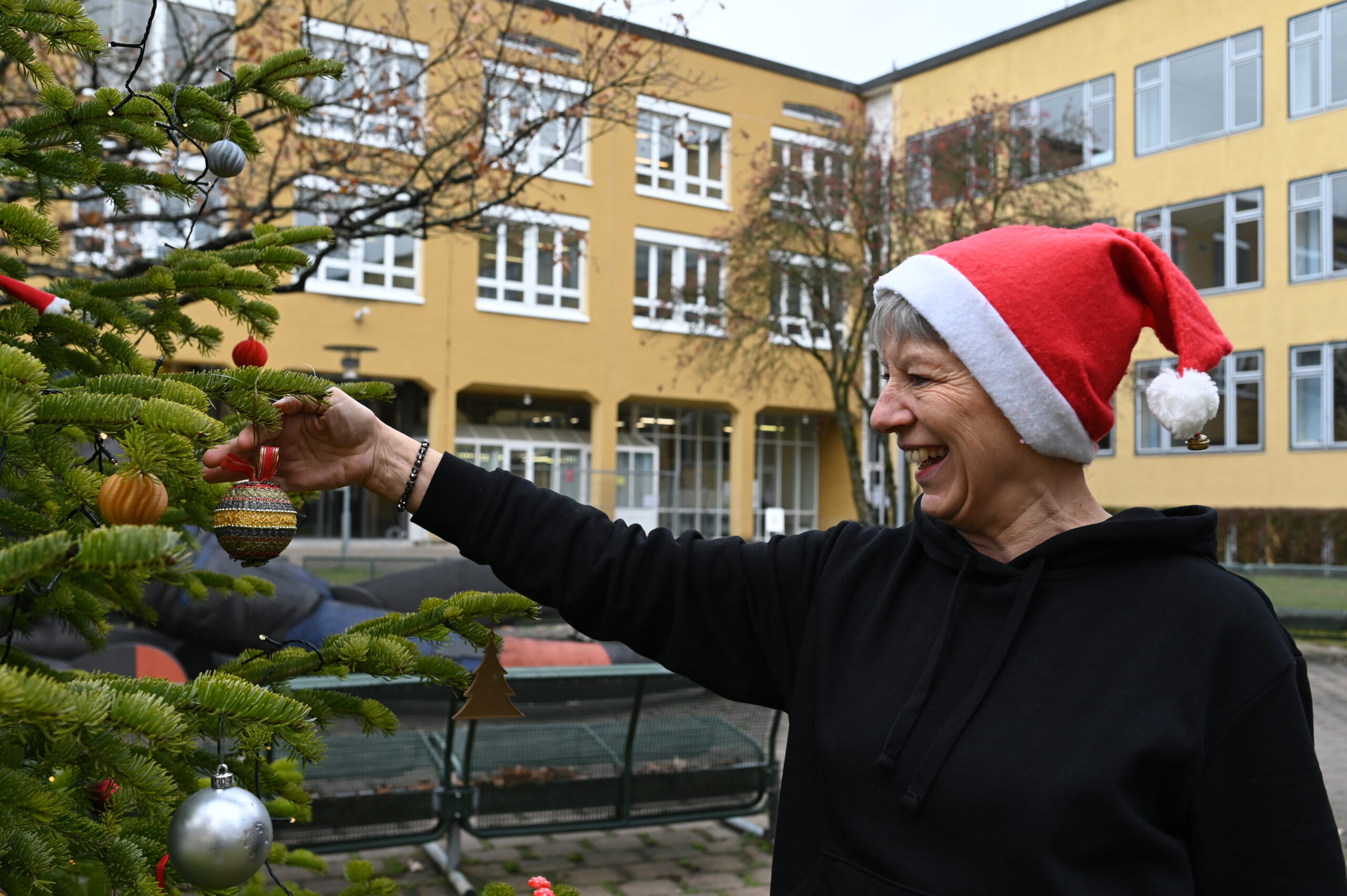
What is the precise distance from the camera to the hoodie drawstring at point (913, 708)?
68.3 inches

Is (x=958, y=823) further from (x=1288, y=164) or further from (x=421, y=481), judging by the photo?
(x=1288, y=164)

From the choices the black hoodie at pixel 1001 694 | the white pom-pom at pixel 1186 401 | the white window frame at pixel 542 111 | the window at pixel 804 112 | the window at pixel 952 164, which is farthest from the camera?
the window at pixel 804 112

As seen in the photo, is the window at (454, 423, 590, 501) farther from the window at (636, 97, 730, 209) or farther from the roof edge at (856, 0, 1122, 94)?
the roof edge at (856, 0, 1122, 94)

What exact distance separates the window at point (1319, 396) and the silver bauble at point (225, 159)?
79.7 ft

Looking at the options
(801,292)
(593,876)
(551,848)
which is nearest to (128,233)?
(551,848)

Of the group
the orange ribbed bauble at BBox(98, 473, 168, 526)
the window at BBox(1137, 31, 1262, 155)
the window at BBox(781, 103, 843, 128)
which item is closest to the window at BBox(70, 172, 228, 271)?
the orange ribbed bauble at BBox(98, 473, 168, 526)

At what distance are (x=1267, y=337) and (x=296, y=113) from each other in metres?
24.6

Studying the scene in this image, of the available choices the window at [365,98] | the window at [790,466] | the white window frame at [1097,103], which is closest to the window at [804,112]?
the white window frame at [1097,103]

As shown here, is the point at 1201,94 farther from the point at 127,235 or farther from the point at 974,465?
the point at 974,465

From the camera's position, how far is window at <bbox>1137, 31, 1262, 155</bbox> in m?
23.7

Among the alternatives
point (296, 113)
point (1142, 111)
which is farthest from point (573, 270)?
point (296, 113)

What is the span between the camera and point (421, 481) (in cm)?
202

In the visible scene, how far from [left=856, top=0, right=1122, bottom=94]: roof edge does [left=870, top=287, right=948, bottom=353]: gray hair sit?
2705 centimetres

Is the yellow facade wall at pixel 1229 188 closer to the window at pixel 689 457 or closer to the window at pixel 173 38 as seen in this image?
the window at pixel 689 457
